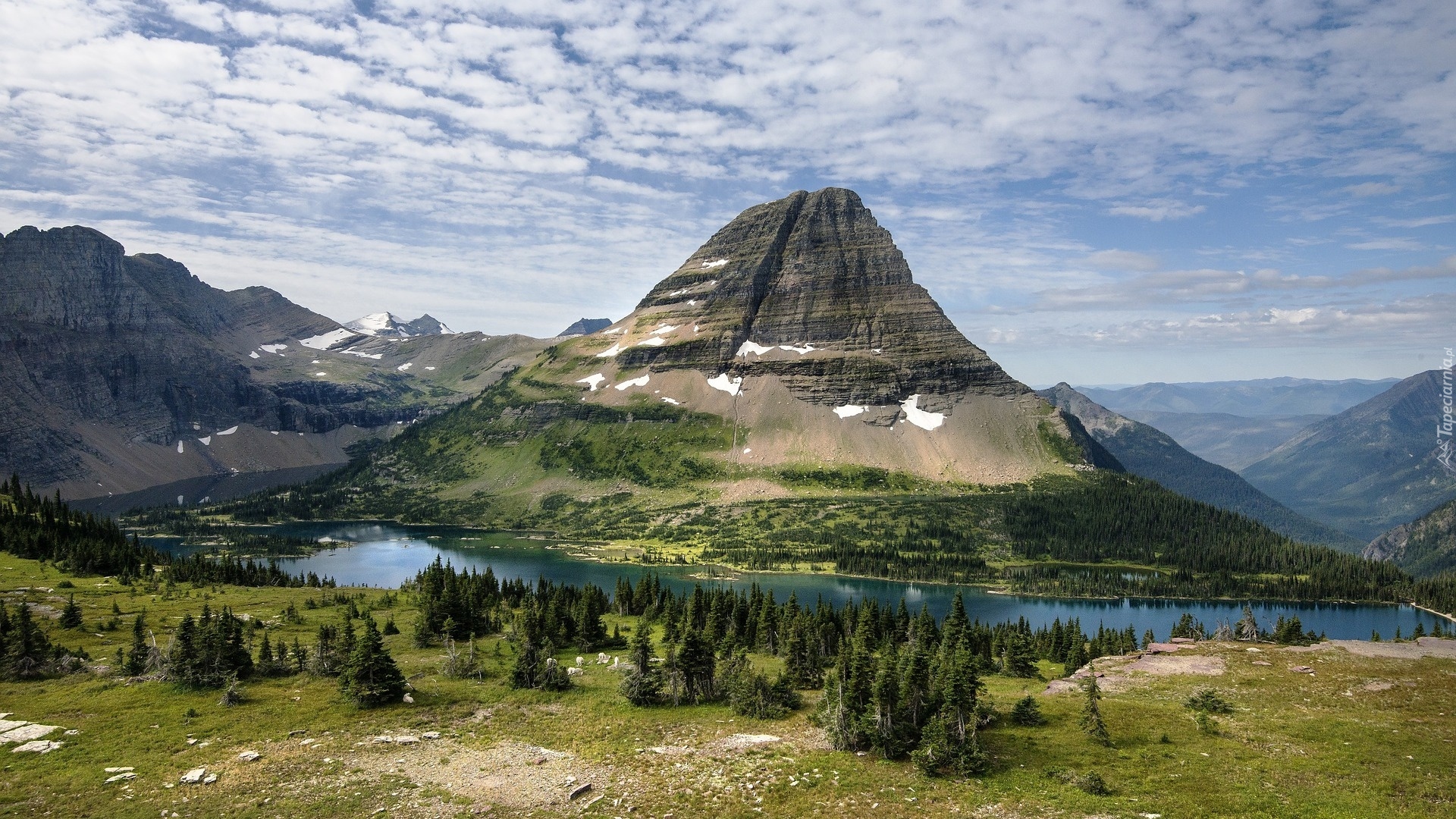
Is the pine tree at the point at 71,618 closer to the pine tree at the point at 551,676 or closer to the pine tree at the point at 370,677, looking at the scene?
the pine tree at the point at 370,677

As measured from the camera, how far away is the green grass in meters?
33.4

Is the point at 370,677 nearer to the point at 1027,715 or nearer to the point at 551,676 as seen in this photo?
the point at 551,676

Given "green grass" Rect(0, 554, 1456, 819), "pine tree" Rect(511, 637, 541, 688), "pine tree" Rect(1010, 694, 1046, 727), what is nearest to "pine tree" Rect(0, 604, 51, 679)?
"green grass" Rect(0, 554, 1456, 819)

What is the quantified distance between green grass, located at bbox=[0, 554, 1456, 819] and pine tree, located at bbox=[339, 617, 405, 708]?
1.12m

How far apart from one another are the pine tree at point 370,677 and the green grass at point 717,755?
3.66 feet

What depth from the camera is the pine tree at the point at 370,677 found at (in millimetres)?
48156

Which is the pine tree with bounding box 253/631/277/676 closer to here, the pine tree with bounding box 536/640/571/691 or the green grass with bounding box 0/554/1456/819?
the green grass with bounding box 0/554/1456/819

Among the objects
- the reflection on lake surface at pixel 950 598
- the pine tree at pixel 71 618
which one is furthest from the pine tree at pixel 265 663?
the reflection on lake surface at pixel 950 598

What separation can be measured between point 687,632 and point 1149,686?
34.3 m

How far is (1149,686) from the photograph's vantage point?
55438mm

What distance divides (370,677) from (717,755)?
→ 23.6 meters

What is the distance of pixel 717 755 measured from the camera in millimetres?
40812

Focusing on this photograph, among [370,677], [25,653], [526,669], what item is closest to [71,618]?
[25,653]

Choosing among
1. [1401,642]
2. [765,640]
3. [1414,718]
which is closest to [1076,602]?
[1401,642]
